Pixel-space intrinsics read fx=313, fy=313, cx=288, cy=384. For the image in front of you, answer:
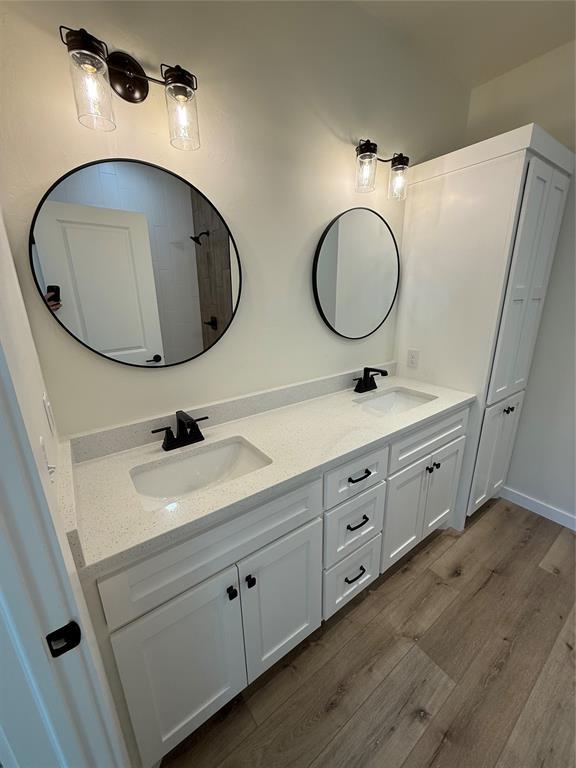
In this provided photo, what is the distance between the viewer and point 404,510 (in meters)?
1.54

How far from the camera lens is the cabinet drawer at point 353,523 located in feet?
3.97

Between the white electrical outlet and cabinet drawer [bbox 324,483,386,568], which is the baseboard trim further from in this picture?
cabinet drawer [bbox 324,483,386,568]

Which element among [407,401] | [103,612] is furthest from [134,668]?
[407,401]

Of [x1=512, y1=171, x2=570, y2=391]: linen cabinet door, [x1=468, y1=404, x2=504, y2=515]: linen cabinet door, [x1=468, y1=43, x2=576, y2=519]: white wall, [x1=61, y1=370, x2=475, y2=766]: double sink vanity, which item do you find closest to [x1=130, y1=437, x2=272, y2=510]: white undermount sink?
[x1=61, y1=370, x2=475, y2=766]: double sink vanity

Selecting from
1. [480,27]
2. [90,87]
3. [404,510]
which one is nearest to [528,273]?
[480,27]

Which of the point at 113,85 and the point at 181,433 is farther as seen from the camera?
the point at 181,433

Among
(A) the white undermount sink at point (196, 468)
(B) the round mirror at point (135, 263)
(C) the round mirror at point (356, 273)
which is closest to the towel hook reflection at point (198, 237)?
(B) the round mirror at point (135, 263)

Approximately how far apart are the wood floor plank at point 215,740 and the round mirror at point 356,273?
5.47 feet

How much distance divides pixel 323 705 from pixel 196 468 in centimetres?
100

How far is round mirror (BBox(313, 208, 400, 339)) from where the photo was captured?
1.60m

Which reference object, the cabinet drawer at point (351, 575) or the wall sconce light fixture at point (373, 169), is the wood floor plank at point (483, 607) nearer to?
the cabinet drawer at point (351, 575)

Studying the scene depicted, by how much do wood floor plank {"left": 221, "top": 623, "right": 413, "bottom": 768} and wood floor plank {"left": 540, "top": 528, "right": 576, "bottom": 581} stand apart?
1005mm

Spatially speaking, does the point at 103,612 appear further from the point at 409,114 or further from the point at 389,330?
the point at 409,114

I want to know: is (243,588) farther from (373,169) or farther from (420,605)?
(373,169)
